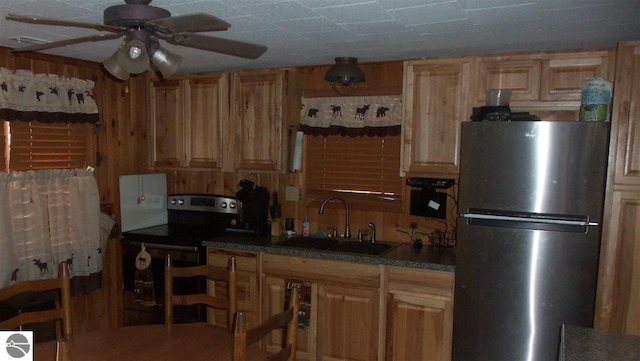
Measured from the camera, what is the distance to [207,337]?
6.82 feet

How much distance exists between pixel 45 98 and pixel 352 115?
2.10 meters

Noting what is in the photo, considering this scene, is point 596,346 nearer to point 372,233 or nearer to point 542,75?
point 542,75

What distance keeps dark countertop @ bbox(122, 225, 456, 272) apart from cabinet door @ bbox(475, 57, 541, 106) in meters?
1.00

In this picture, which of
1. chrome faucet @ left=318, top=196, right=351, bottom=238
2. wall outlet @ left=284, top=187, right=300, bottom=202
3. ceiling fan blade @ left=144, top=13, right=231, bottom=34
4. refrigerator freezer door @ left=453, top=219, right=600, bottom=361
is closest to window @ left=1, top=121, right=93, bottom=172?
wall outlet @ left=284, top=187, right=300, bottom=202

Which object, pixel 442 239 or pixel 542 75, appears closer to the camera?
pixel 542 75

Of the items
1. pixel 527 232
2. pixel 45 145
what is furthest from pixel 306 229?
pixel 45 145

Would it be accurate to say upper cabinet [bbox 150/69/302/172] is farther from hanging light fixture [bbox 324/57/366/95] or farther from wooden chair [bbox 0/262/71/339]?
wooden chair [bbox 0/262/71/339]

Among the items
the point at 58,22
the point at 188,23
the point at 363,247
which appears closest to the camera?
the point at 188,23

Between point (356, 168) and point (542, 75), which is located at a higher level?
point (542, 75)

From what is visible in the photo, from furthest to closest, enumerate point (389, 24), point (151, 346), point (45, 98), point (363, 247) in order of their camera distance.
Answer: point (363, 247)
point (45, 98)
point (389, 24)
point (151, 346)

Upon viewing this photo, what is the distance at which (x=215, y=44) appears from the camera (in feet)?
5.99

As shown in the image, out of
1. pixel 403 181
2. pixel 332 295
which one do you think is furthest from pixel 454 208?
pixel 332 295

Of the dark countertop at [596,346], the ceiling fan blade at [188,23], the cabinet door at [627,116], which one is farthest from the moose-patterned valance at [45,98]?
the cabinet door at [627,116]

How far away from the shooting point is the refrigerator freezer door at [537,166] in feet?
7.91
